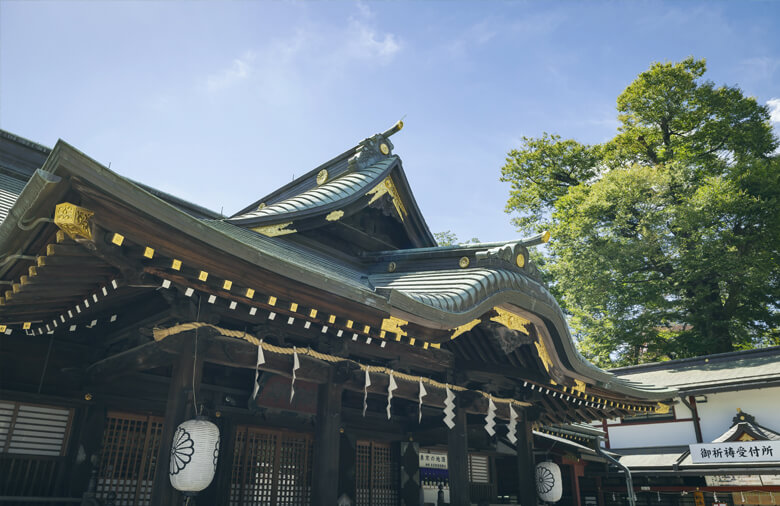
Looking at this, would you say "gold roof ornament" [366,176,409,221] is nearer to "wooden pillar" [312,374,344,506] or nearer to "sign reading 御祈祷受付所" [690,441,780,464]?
"wooden pillar" [312,374,344,506]

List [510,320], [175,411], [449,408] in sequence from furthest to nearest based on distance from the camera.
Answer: [449,408], [510,320], [175,411]

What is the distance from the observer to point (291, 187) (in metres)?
12.4

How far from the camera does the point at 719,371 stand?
20.7 metres

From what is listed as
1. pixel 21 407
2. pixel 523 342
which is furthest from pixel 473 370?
Answer: pixel 21 407

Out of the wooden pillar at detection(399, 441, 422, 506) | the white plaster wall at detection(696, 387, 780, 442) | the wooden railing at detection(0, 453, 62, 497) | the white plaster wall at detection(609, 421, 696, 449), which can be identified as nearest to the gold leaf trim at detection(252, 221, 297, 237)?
the wooden railing at detection(0, 453, 62, 497)

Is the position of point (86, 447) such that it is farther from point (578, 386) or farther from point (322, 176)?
point (578, 386)

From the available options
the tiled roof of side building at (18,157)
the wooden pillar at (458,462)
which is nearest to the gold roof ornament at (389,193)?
the wooden pillar at (458,462)

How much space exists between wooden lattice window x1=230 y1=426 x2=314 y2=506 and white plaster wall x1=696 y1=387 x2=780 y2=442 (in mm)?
17383

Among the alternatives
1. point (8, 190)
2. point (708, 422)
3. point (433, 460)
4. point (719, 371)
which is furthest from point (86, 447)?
point (719, 371)

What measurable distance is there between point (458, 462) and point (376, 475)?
8.02 feet

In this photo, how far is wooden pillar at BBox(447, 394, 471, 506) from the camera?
339 inches

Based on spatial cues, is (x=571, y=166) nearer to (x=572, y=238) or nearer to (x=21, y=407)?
(x=572, y=238)

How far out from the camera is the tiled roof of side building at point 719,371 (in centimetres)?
1869

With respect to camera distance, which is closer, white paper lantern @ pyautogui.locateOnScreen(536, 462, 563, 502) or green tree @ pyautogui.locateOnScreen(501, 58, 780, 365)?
white paper lantern @ pyautogui.locateOnScreen(536, 462, 563, 502)
